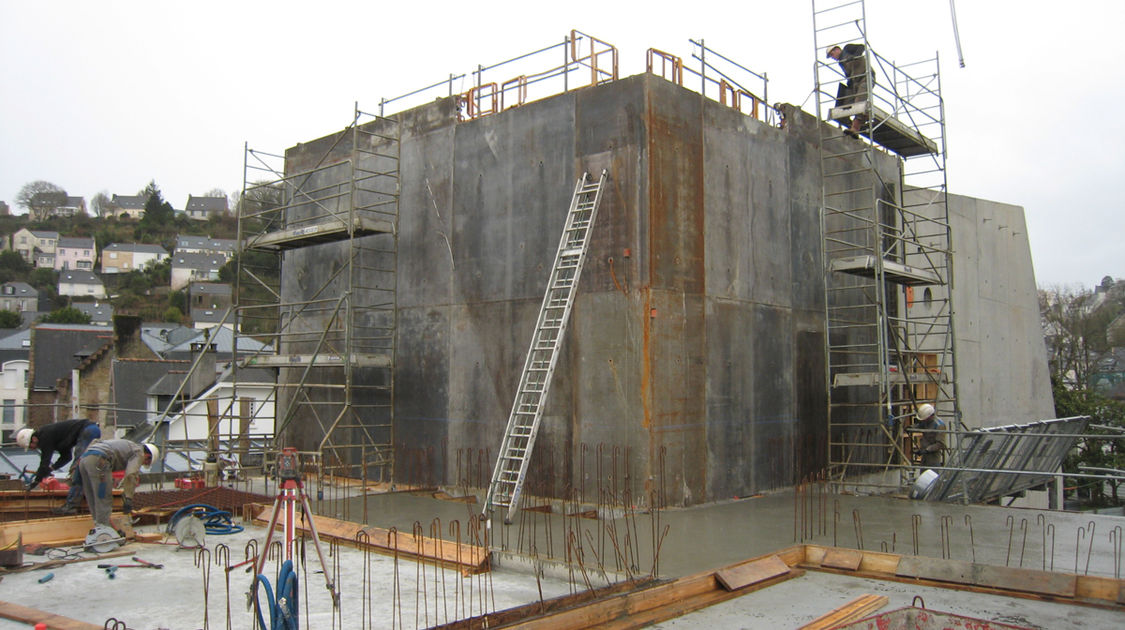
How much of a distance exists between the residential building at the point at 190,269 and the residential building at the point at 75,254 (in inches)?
650

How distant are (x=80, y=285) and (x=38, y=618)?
107 m

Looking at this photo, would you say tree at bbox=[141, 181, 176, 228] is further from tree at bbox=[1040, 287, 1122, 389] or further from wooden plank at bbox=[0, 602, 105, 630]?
wooden plank at bbox=[0, 602, 105, 630]

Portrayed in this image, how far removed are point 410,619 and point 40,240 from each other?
124 metres

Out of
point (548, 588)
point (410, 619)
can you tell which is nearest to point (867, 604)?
point (548, 588)

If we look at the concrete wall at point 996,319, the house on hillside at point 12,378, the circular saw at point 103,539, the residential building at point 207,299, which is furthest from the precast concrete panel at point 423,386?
the residential building at point 207,299

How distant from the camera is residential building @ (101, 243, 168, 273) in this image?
4124 inches

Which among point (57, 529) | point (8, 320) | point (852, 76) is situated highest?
point (8, 320)

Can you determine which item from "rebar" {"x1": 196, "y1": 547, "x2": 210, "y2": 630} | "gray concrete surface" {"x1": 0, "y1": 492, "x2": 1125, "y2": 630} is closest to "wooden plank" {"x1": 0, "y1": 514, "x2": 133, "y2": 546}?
"gray concrete surface" {"x1": 0, "y1": 492, "x2": 1125, "y2": 630}

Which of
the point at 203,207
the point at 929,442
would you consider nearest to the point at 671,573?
the point at 929,442

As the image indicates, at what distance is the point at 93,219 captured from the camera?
121062 millimetres

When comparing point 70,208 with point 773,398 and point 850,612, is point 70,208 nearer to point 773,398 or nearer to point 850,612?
point 773,398

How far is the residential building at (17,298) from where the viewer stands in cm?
8831

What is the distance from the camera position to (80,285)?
97.4 metres

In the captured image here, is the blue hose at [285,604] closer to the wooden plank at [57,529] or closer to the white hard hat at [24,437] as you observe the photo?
the wooden plank at [57,529]
